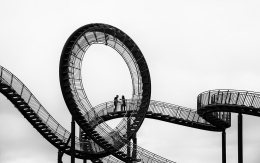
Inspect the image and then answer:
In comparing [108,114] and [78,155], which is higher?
[108,114]

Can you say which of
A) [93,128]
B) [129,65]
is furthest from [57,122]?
[129,65]

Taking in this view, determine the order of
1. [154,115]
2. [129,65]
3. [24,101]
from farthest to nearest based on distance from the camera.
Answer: [154,115] < [129,65] < [24,101]

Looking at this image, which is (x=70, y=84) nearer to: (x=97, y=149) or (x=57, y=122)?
(x=57, y=122)

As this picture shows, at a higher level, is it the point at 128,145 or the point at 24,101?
the point at 24,101

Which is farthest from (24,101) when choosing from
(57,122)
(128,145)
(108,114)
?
(108,114)

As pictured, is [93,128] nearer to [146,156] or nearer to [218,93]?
[146,156]

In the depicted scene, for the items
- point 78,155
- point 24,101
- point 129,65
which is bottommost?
point 78,155

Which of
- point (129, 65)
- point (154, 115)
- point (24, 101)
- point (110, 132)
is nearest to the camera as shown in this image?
point (24, 101)

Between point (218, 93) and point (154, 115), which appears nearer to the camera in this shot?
point (218, 93)

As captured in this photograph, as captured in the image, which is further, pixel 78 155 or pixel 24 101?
pixel 78 155
